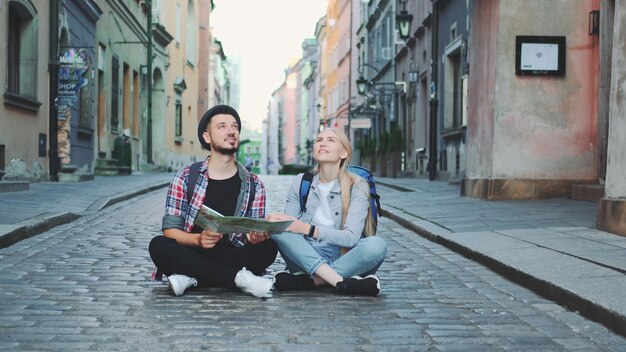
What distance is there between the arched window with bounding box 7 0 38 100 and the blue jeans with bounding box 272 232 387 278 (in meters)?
12.3

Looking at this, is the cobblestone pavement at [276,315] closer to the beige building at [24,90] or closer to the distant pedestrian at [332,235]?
the distant pedestrian at [332,235]

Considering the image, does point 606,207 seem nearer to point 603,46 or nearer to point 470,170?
point 603,46

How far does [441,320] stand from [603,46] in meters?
9.44

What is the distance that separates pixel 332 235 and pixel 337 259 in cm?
26

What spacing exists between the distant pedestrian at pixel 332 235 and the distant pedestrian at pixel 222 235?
224 mm

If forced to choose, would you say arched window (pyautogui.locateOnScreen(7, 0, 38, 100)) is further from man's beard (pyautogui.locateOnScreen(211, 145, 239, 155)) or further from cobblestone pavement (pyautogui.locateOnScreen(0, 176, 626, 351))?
man's beard (pyautogui.locateOnScreen(211, 145, 239, 155))

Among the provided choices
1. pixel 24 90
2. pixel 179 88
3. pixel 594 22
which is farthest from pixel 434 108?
pixel 179 88

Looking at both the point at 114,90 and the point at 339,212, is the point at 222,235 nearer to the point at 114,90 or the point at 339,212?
the point at 339,212

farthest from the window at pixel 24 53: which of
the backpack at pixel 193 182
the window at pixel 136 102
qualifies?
the window at pixel 136 102

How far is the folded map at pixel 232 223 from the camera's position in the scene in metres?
5.04

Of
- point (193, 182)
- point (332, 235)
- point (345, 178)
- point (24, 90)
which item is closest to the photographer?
point (193, 182)

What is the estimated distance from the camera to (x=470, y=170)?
597 inches

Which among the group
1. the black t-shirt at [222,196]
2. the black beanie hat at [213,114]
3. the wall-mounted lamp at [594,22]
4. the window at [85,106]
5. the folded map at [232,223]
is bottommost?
the folded map at [232,223]

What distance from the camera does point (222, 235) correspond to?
5.64 metres
